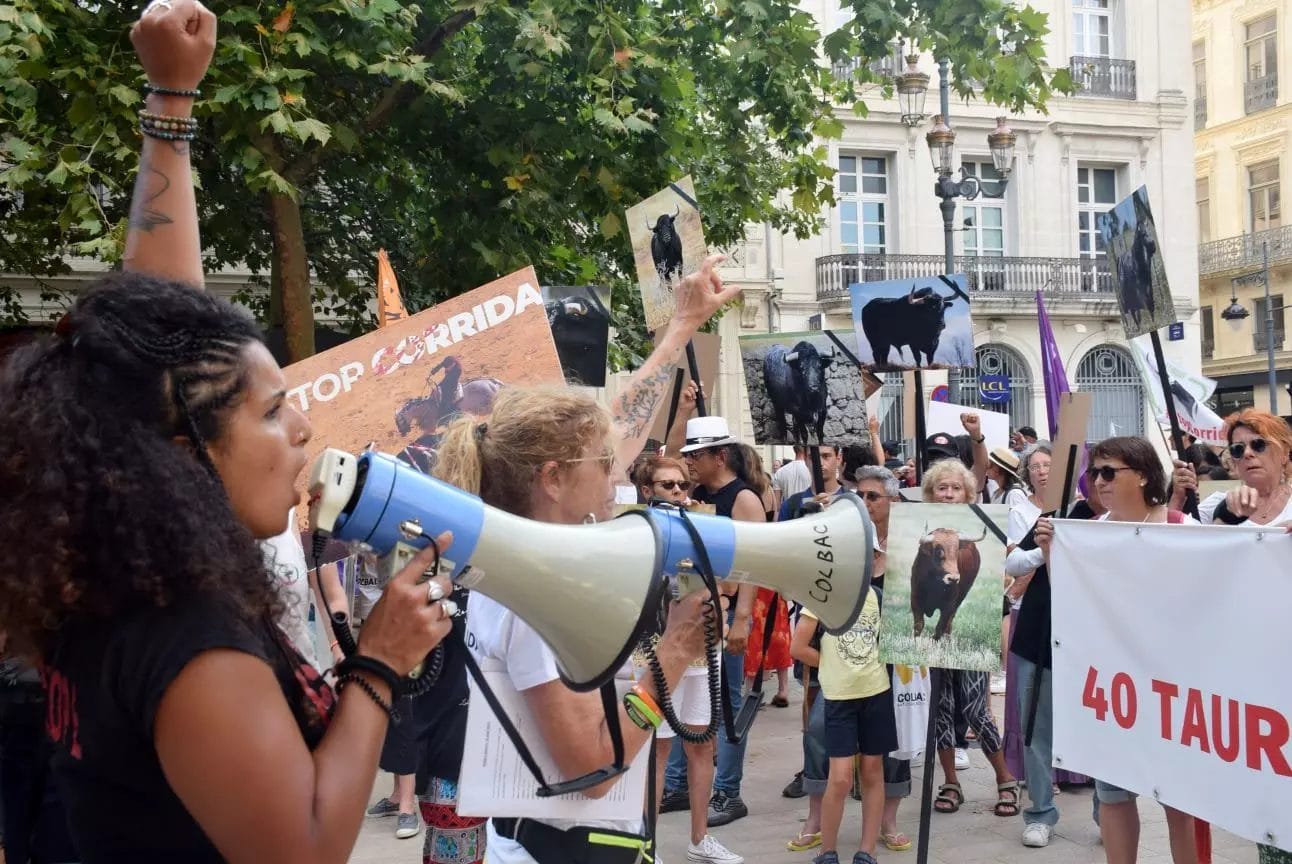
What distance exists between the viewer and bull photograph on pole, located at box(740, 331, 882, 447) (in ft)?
20.1

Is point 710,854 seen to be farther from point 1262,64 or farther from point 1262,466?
point 1262,64

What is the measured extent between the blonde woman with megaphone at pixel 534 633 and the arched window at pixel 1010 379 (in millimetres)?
25074

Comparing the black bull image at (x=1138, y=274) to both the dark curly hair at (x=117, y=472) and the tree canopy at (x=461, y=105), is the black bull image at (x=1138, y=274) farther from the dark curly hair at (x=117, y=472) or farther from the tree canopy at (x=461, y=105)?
the dark curly hair at (x=117, y=472)

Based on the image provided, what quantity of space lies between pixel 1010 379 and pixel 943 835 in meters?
22.0

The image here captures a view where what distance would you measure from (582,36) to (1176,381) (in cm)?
455

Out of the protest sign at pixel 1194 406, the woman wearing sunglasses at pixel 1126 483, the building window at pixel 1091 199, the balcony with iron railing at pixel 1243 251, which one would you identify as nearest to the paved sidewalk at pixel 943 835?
the woman wearing sunglasses at pixel 1126 483

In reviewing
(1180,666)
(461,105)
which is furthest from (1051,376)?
(1180,666)

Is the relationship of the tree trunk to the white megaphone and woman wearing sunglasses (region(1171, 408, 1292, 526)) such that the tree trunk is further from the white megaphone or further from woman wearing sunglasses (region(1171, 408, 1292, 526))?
the white megaphone

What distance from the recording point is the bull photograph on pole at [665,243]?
5.18m

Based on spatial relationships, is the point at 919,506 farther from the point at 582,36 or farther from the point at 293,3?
the point at 293,3

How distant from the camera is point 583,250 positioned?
1088 centimetres

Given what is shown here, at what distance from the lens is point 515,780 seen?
234 centimetres

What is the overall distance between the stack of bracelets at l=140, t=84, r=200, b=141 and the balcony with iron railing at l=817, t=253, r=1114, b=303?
23.3m

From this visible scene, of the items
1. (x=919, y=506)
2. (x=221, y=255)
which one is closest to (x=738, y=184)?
(x=221, y=255)
